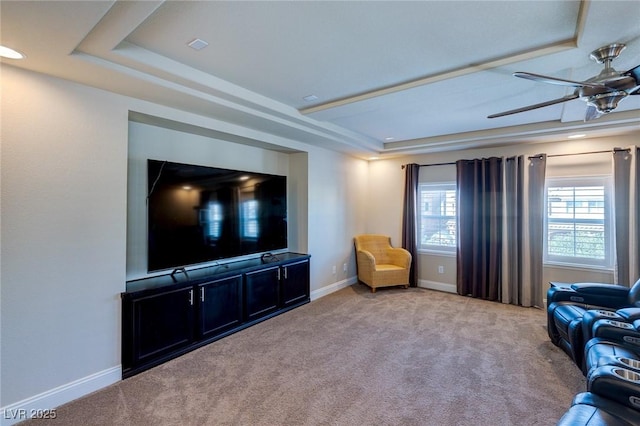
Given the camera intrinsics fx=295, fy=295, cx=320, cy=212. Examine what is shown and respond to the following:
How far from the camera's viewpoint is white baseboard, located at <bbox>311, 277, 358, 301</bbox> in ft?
15.6

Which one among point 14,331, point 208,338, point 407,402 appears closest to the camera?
point 14,331

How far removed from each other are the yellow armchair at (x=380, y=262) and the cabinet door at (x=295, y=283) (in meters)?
1.24

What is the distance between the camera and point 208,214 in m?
3.32

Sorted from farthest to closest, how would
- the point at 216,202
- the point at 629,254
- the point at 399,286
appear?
the point at 399,286
the point at 629,254
the point at 216,202

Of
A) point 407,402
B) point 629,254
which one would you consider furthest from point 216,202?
point 629,254

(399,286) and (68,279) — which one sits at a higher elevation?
(68,279)

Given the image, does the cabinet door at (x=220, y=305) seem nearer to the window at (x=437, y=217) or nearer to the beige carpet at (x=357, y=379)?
the beige carpet at (x=357, y=379)

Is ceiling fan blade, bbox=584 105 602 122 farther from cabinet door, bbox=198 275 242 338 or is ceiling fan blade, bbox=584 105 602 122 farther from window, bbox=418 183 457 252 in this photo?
cabinet door, bbox=198 275 242 338

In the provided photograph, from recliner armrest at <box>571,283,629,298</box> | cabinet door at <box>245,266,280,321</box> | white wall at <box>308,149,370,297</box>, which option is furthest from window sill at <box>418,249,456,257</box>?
cabinet door at <box>245,266,280,321</box>

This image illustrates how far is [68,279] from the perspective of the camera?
89.0 inches

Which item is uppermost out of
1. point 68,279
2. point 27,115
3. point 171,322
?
point 27,115

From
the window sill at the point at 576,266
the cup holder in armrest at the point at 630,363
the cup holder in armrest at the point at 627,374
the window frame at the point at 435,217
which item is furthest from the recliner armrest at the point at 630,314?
the window frame at the point at 435,217

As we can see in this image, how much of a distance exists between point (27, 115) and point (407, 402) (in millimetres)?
3444

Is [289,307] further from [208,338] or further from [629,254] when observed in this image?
[629,254]
